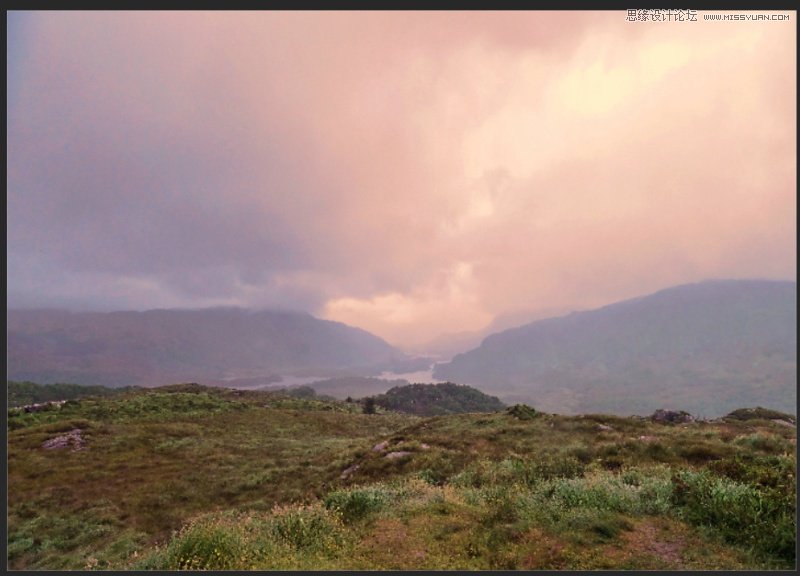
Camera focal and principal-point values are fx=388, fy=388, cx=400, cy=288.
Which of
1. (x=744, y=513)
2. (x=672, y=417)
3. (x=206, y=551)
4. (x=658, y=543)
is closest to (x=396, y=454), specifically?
(x=206, y=551)

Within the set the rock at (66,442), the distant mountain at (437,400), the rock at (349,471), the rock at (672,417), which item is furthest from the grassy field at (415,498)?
the distant mountain at (437,400)

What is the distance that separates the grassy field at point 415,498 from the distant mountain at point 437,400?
9903 centimetres

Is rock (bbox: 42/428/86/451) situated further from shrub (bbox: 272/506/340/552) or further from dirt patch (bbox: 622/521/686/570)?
dirt patch (bbox: 622/521/686/570)

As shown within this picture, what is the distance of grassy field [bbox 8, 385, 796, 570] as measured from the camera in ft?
29.0

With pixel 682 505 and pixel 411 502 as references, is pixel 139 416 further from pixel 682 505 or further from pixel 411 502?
pixel 682 505

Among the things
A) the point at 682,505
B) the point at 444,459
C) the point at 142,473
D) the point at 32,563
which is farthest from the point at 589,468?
the point at 142,473

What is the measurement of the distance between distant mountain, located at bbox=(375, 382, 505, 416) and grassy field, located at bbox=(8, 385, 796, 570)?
99025 millimetres

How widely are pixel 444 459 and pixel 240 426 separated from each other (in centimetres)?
3613

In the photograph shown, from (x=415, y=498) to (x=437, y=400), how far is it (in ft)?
503

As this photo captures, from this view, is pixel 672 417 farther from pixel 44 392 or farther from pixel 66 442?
pixel 44 392

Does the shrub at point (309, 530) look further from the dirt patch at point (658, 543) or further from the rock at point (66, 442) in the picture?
the rock at point (66, 442)

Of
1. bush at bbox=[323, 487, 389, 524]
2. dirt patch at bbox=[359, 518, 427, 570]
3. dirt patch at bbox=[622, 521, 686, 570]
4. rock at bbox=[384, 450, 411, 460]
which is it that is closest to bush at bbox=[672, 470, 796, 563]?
dirt patch at bbox=[622, 521, 686, 570]

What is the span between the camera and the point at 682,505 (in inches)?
427

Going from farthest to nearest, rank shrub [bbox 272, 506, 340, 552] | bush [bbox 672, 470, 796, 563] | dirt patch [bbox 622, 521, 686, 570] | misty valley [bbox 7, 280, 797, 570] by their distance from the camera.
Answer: shrub [bbox 272, 506, 340, 552]
misty valley [bbox 7, 280, 797, 570]
bush [bbox 672, 470, 796, 563]
dirt patch [bbox 622, 521, 686, 570]
